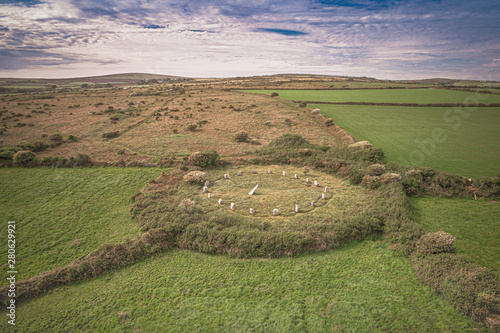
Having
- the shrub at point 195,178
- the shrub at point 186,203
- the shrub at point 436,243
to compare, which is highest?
the shrub at point 436,243

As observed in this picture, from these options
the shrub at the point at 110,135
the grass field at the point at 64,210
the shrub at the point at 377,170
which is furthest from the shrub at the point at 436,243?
the shrub at the point at 110,135

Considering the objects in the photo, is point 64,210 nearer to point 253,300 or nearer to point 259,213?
point 259,213

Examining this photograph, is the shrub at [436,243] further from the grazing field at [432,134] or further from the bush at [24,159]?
the bush at [24,159]

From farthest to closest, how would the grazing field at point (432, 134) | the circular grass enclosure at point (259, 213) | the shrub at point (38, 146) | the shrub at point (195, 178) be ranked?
the shrub at point (38, 146) < the grazing field at point (432, 134) < the shrub at point (195, 178) < the circular grass enclosure at point (259, 213)

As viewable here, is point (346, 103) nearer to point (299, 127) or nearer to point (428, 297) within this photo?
point (299, 127)

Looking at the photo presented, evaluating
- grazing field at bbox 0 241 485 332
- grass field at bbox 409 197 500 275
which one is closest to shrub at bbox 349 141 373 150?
grass field at bbox 409 197 500 275
